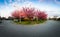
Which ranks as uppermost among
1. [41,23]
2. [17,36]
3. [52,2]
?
[52,2]

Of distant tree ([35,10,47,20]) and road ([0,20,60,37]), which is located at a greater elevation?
distant tree ([35,10,47,20])

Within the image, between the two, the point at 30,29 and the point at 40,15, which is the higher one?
the point at 40,15

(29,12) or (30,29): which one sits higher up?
(29,12)

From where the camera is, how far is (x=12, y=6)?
1.67m

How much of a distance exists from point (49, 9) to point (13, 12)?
1.33ft

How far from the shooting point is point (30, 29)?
1.65m

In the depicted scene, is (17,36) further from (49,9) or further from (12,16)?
(49,9)

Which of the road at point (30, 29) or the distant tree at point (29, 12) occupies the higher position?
the distant tree at point (29, 12)

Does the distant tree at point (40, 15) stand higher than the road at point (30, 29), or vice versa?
the distant tree at point (40, 15)

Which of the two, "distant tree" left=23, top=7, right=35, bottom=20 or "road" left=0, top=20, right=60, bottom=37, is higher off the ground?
"distant tree" left=23, top=7, right=35, bottom=20

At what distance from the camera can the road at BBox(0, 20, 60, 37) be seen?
5.38ft

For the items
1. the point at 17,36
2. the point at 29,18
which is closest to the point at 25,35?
the point at 17,36

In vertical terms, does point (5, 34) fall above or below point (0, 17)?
below

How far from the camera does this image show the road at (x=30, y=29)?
5.38ft
